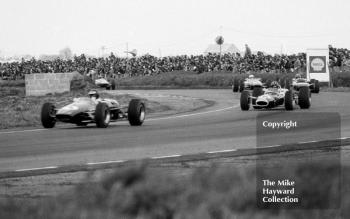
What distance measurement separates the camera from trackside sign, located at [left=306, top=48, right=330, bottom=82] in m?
51.0

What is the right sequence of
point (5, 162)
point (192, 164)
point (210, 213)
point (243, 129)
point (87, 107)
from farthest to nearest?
point (87, 107)
point (243, 129)
point (5, 162)
point (192, 164)
point (210, 213)

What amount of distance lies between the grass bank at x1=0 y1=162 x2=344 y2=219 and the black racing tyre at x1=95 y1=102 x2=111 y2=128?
41.2ft

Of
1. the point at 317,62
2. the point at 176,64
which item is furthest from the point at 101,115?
the point at 176,64

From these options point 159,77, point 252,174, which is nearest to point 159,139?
point 252,174

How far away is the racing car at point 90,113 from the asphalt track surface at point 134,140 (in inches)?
9.8

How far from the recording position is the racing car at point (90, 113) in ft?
67.5

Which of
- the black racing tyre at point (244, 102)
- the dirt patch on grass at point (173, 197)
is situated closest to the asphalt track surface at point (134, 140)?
the dirt patch on grass at point (173, 197)

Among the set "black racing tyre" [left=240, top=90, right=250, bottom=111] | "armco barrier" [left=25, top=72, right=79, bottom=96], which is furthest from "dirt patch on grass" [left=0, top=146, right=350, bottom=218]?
"armco barrier" [left=25, top=72, right=79, bottom=96]

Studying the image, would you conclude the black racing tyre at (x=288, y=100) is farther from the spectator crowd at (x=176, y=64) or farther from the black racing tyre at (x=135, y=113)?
the spectator crowd at (x=176, y=64)

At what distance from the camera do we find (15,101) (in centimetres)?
3183

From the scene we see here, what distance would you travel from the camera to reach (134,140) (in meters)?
16.9

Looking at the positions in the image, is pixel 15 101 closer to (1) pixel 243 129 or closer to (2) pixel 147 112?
(2) pixel 147 112

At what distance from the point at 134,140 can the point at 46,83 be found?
25.1 m

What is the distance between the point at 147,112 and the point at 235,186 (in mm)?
22301
